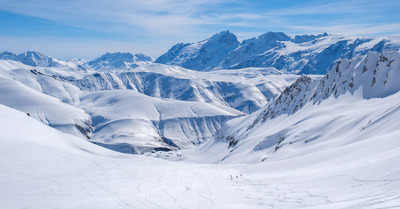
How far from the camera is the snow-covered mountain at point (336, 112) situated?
38375 mm

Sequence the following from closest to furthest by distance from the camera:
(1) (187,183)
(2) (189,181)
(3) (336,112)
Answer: (1) (187,183) < (2) (189,181) < (3) (336,112)

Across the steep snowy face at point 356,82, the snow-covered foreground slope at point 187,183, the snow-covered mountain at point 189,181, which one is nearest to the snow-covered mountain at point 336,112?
the steep snowy face at point 356,82

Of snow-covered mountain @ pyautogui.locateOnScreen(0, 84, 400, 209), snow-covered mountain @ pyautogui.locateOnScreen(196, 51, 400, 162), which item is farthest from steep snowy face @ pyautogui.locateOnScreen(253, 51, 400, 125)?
snow-covered mountain @ pyautogui.locateOnScreen(0, 84, 400, 209)

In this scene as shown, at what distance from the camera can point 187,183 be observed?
24891 mm

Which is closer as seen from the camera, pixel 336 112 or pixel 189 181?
pixel 189 181

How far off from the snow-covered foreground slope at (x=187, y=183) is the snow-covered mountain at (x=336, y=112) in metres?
8.60

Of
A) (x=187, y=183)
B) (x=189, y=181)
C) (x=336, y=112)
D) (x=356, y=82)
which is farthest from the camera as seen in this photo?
(x=356, y=82)

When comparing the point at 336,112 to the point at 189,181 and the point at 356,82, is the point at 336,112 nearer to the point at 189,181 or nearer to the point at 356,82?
the point at 356,82

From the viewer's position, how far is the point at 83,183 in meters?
24.0

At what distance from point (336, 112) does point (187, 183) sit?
4867 centimetres

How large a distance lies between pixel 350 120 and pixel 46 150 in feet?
141

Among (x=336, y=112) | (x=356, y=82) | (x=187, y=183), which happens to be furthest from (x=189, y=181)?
(x=356, y=82)

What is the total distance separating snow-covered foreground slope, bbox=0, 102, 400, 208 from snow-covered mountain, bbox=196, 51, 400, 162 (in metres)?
8.60

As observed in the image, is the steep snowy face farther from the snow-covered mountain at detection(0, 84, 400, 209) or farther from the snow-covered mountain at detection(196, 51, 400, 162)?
the snow-covered mountain at detection(0, 84, 400, 209)
